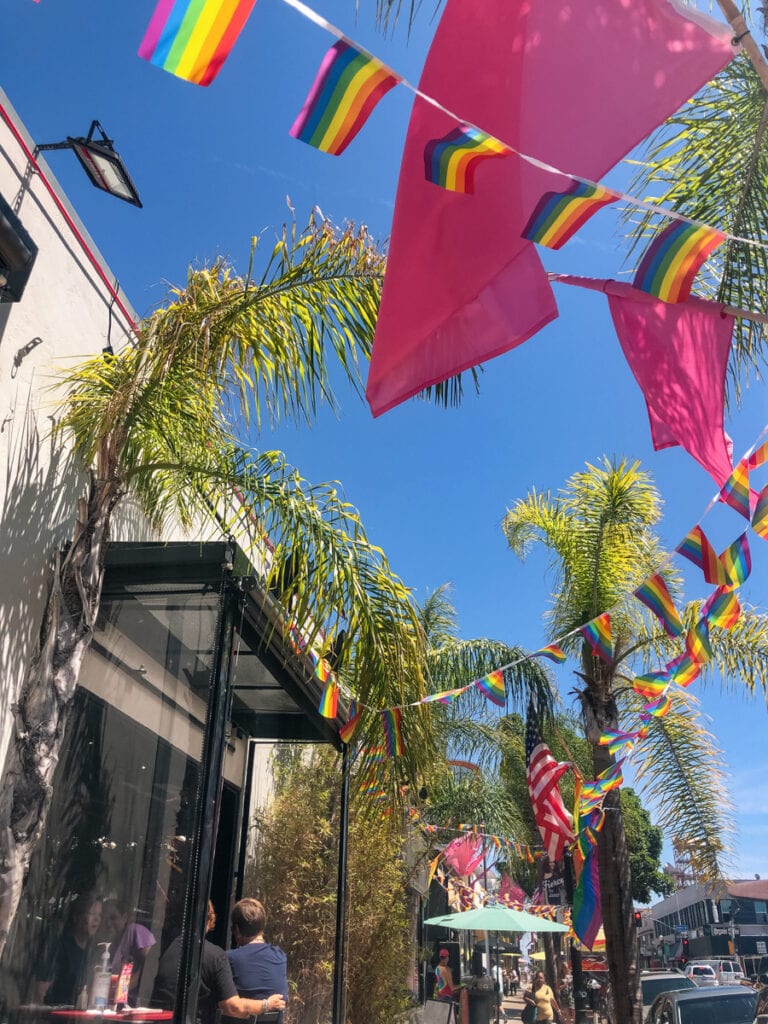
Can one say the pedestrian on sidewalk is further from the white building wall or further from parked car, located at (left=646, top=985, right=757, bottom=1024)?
the white building wall

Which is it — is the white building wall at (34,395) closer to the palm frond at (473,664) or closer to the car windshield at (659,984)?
the palm frond at (473,664)

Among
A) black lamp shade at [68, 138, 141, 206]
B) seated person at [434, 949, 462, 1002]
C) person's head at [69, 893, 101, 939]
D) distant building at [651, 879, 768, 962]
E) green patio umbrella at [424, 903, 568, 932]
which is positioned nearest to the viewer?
person's head at [69, 893, 101, 939]

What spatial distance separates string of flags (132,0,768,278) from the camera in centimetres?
244

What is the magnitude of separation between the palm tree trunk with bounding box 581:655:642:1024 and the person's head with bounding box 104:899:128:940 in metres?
7.09

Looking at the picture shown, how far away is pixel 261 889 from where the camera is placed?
979 cm

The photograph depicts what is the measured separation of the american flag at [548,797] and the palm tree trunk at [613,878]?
1246mm

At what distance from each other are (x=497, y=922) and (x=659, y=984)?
615 cm

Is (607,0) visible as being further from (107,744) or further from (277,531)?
(107,744)

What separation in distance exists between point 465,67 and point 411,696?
4441 millimetres

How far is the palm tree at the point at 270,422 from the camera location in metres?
5.59

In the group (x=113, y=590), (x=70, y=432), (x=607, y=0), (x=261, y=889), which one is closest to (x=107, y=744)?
(x=113, y=590)

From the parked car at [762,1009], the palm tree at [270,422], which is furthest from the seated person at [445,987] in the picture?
the palm tree at [270,422]

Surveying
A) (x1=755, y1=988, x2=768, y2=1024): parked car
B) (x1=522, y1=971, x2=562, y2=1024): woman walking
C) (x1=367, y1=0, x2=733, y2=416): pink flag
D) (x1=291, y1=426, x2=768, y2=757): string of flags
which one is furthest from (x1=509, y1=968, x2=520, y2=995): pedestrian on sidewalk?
(x1=367, y1=0, x2=733, y2=416): pink flag

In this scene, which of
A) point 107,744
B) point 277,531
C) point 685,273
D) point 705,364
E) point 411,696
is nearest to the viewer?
point 685,273
